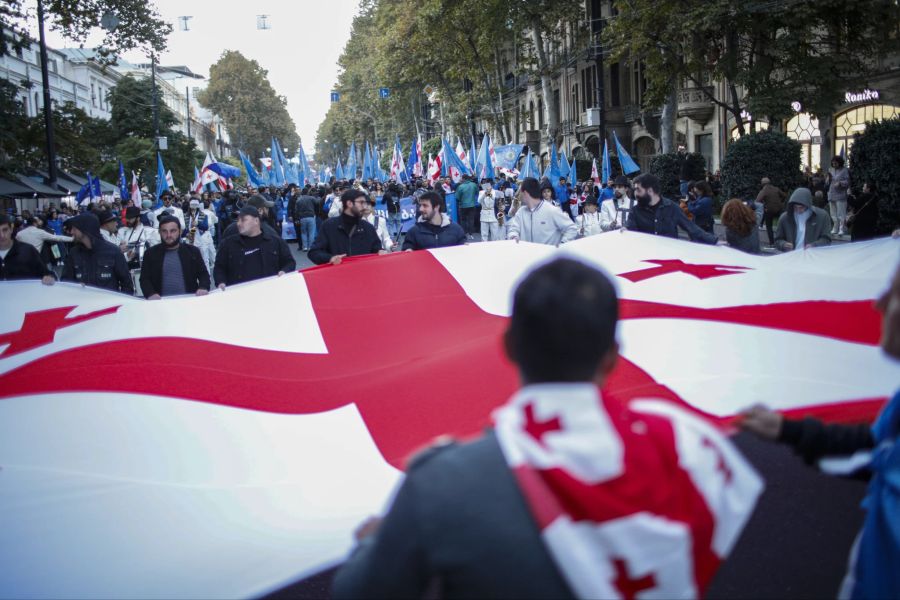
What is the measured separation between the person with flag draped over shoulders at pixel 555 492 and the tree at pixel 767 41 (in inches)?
914

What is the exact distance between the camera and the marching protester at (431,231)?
866cm

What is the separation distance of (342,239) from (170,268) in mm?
1580

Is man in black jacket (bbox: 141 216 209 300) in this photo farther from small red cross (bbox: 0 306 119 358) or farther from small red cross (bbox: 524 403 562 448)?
small red cross (bbox: 524 403 562 448)

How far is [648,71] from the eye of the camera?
29750 millimetres

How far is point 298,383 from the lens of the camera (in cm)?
493

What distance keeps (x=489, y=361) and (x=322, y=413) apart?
3.06 ft

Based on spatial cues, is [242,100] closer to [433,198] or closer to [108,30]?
[108,30]

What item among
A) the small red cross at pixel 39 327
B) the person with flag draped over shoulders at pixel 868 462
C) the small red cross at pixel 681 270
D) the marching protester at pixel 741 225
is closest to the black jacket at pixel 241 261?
the small red cross at pixel 39 327

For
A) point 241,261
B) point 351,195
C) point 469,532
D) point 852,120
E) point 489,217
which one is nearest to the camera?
point 469,532

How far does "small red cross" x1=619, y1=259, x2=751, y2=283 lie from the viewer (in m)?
6.38

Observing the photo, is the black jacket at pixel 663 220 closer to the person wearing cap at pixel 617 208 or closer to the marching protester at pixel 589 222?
the person wearing cap at pixel 617 208

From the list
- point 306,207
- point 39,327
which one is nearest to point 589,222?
point 306,207

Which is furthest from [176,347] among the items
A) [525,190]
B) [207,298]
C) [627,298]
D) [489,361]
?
[525,190]

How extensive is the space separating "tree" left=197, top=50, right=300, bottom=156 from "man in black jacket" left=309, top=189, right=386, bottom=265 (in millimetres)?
94998
